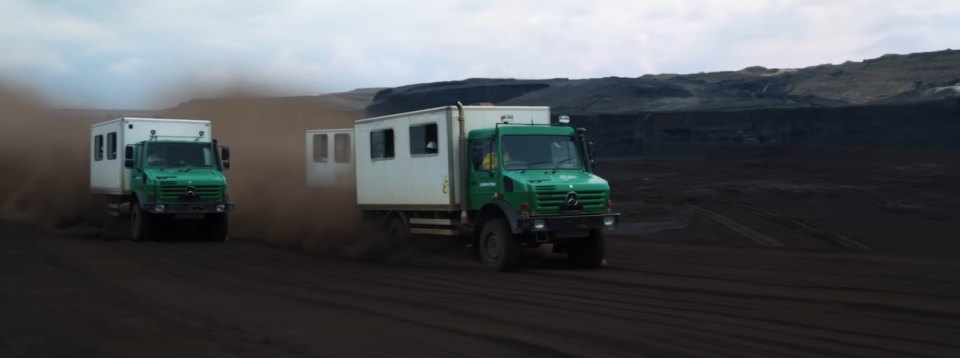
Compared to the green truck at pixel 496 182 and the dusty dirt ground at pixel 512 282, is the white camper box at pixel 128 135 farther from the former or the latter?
the green truck at pixel 496 182

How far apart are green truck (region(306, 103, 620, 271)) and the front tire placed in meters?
0.02

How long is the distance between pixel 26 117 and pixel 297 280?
96.5 ft

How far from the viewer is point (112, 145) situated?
22.4 m

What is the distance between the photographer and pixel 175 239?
21.2 meters

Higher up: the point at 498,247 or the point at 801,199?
the point at 801,199

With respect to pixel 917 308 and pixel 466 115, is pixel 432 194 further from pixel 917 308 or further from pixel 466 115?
pixel 917 308

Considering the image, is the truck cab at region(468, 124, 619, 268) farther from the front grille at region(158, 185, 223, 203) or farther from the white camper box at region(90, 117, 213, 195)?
the white camper box at region(90, 117, 213, 195)

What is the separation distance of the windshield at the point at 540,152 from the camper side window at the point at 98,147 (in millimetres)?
14100

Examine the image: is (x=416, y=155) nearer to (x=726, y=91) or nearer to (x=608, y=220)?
(x=608, y=220)

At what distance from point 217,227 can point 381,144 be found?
5857 mm

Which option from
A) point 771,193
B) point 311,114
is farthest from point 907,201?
point 311,114

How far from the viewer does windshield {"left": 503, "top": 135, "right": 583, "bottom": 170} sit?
46.7 ft

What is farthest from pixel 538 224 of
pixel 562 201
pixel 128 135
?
pixel 128 135

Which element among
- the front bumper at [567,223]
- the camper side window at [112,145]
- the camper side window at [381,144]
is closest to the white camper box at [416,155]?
the camper side window at [381,144]
